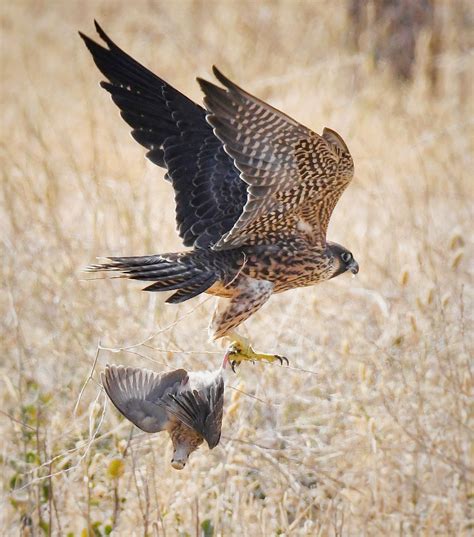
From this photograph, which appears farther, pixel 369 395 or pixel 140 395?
pixel 369 395

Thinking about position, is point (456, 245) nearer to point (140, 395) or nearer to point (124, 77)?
point (124, 77)

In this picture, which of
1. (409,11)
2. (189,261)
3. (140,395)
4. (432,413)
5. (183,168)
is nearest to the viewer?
(140,395)

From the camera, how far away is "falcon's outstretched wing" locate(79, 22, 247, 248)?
4750mm

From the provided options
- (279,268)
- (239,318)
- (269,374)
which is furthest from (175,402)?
(269,374)

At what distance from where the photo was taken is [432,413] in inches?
202

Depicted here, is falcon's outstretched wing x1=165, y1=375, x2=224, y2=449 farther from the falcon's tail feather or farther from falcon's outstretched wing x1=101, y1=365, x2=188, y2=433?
the falcon's tail feather

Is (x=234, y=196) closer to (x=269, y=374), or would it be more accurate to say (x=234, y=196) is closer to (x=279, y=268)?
(x=279, y=268)

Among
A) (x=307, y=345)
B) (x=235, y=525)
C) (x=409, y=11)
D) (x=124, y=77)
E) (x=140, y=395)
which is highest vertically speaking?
(x=409, y=11)

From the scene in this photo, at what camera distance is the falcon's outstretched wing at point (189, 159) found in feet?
15.6

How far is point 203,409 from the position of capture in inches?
137

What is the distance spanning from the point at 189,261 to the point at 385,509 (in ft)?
4.55

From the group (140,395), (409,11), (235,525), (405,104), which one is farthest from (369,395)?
(409,11)

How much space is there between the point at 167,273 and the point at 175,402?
79 centimetres

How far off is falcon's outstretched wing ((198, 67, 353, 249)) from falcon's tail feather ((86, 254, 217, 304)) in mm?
221
